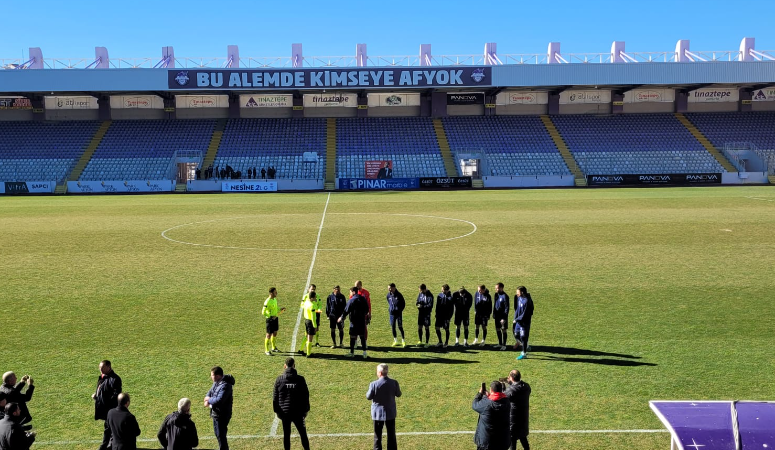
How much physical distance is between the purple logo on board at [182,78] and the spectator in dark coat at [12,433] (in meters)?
57.7

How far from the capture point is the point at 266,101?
220ft

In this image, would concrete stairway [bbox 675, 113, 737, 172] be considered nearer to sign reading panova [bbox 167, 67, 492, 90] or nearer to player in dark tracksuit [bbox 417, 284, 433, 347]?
sign reading panova [bbox 167, 67, 492, 90]

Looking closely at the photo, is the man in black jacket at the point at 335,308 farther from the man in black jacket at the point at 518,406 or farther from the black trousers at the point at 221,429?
the man in black jacket at the point at 518,406

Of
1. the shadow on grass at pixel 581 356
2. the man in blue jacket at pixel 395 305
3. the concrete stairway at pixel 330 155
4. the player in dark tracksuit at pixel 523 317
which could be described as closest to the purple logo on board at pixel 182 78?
the concrete stairway at pixel 330 155

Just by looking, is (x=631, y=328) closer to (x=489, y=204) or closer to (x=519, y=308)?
(x=519, y=308)

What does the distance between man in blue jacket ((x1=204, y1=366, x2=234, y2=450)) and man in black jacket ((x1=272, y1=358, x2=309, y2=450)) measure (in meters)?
0.64

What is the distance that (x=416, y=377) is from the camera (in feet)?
37.2

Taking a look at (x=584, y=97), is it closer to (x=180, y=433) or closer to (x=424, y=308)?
(x=424, y=308)

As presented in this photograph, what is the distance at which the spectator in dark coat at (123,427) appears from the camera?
7.19 metres

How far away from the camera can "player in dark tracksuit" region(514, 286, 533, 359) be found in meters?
12.2

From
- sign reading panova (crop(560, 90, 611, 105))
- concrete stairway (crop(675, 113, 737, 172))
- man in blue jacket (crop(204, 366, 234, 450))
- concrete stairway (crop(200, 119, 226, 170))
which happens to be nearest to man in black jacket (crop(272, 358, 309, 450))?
man in blue jacket (crop(204, 366, 234, 450))

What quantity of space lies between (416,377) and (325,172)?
47.9 meters

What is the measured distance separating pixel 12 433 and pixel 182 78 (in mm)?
57986

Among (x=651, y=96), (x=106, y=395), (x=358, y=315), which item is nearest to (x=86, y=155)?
(x=358, y=315)
